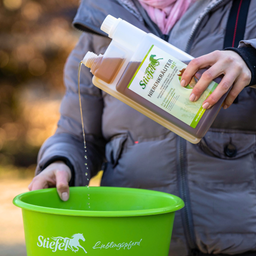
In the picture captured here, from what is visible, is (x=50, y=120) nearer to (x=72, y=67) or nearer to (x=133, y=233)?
(x=72, y=67)

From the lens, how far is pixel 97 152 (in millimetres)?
897

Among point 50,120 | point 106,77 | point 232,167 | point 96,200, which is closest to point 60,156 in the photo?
point 96,200

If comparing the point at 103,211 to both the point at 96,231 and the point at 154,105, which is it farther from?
the point at 154,105

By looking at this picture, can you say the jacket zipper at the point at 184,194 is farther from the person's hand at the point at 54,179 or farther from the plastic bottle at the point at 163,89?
the person's hand at the point at 54,179

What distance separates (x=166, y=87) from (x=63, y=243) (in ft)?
1.02

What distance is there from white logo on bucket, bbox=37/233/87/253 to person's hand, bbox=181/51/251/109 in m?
0.30

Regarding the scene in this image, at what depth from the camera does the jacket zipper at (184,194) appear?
2.23 feet

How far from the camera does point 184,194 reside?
0.69m

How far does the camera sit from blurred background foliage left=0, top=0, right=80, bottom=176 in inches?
134

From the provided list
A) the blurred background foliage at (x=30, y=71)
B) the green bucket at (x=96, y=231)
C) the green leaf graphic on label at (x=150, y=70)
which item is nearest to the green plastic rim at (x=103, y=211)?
the green bucket at (x=96, y=231)

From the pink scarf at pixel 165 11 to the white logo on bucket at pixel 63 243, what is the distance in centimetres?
54

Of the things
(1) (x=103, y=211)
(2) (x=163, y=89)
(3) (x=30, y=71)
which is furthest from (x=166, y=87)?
(3) (x=30, y=71)

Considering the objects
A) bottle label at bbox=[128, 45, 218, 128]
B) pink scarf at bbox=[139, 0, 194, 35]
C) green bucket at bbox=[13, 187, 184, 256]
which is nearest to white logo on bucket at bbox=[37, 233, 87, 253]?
green bucket at bbox=[13, 187, 184, 256]

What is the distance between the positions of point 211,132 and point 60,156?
36 cm
